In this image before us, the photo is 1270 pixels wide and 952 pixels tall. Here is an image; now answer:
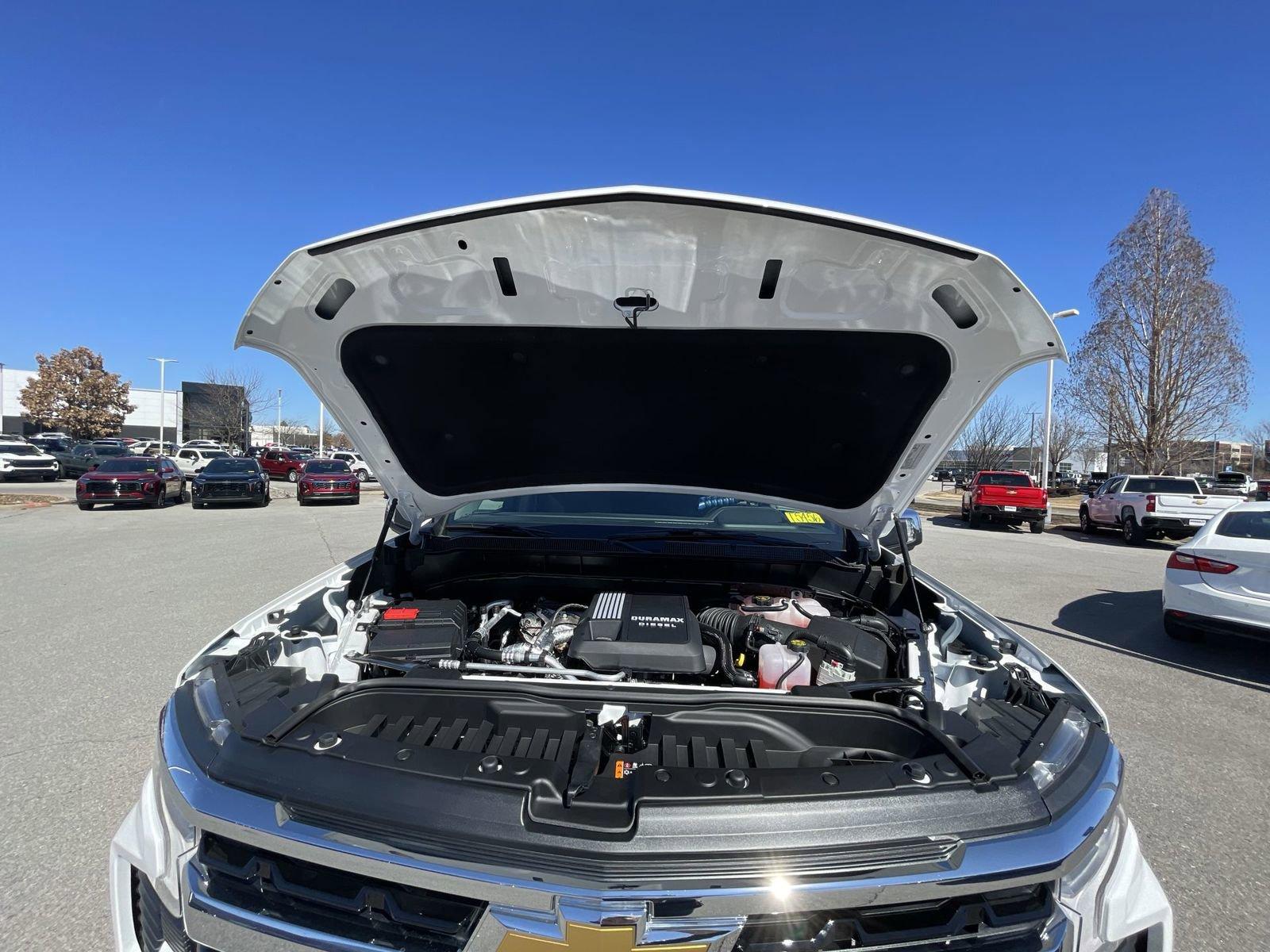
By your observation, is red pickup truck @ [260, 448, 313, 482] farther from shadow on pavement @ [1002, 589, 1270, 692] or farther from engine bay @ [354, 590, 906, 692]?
engine bay @ [354, 590, 906, 692]

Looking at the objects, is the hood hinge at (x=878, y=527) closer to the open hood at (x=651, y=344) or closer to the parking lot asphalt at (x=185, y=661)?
the open hood at (x=651, y=344)

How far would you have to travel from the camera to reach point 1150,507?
1433 cm

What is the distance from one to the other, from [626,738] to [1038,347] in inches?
71.5

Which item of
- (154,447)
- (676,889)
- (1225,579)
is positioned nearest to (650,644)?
(676,889)

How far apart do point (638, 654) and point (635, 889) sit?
35.9 inches

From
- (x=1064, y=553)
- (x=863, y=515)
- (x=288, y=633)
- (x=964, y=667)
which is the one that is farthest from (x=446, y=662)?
(x=1064, y=553)

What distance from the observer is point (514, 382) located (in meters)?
2.57

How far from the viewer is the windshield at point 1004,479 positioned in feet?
58.0

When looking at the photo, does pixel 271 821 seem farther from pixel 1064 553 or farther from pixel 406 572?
pixel 1064 553

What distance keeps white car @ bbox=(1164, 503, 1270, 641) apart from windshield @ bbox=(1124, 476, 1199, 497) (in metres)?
12.0

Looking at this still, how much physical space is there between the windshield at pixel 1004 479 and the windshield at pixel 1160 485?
2.32m

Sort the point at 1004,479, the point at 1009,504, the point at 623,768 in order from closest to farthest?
the point at 623,768 < the point at 1009,504 < the point at 1004,479

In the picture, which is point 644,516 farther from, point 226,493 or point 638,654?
point 226,493

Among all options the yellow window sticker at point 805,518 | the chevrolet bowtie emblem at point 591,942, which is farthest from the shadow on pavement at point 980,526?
the chevrolet bowtie emblem at point 591,942
